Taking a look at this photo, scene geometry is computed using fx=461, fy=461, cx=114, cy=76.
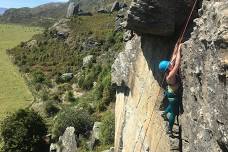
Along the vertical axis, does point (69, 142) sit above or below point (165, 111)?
below

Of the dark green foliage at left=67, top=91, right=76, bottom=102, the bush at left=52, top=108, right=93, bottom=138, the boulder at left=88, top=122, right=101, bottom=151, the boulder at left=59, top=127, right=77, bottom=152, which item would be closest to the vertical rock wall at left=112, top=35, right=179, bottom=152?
the boulder at left=88, top=122, right=101, bottom=151

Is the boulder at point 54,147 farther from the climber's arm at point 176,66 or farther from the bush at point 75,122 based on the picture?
the climber's arm at point 176,66

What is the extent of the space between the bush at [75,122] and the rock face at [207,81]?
2618cm

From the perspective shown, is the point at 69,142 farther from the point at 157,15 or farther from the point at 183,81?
the point at 183,81

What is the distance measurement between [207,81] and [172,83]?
2.67 meters

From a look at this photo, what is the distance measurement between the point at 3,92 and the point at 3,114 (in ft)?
49.4

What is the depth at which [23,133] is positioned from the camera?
4175cm

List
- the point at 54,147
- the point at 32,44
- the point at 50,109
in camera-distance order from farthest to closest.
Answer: the point at 32,44
the point at 50,109
the point at 54,147

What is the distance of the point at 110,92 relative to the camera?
157ft

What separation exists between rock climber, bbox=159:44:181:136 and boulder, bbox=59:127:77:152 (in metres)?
20.9

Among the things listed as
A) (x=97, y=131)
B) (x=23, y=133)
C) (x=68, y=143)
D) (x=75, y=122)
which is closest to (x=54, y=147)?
(x=75, y=122)

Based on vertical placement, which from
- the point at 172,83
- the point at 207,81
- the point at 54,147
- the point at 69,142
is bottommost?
the point at 54,147

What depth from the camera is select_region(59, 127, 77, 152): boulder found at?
3561cm

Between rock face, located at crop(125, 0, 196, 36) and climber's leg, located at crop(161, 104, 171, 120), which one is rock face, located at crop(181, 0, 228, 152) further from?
rock face, located at crop(125, 0, 196, 36)
